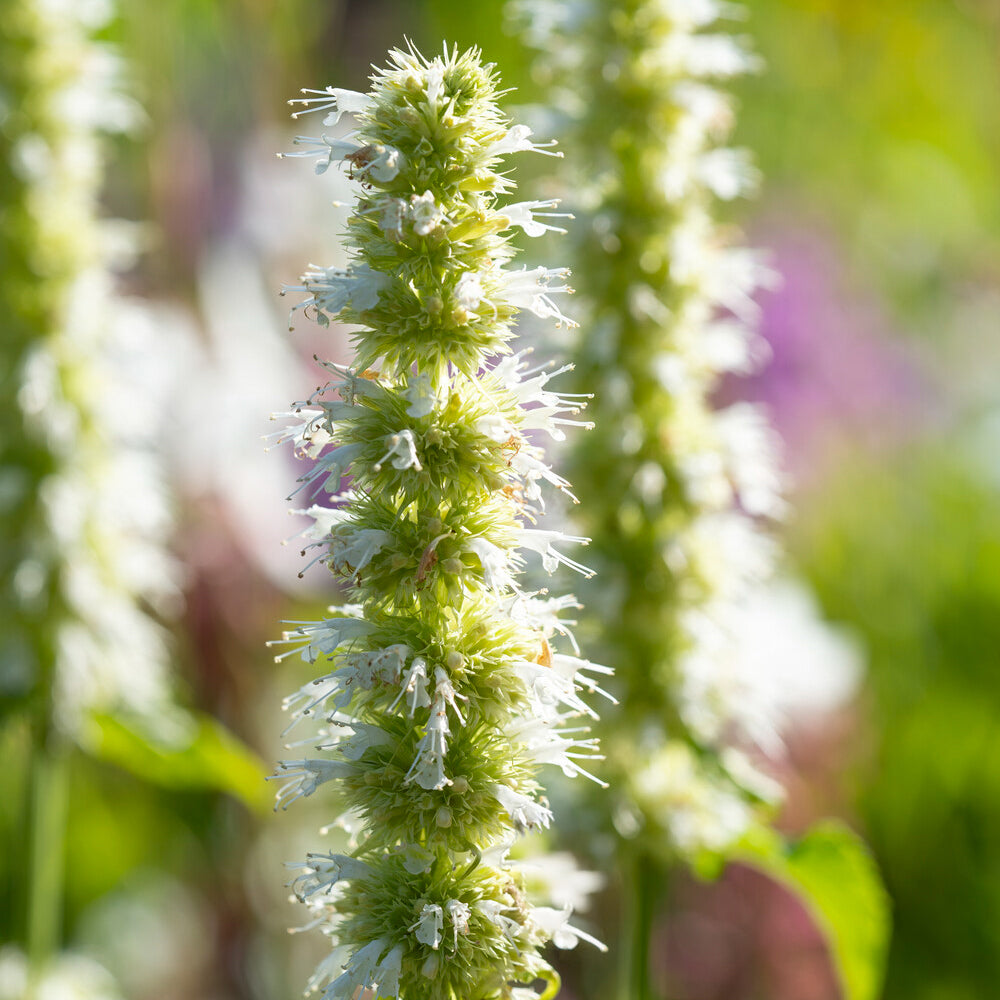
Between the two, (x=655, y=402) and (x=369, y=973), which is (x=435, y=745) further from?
(x=655, y=402)

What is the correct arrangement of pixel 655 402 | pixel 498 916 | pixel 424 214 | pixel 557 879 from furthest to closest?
pixel 655 402
pixel 557 879
pixel 498 916
pixel 424 214

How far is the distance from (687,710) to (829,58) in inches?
193

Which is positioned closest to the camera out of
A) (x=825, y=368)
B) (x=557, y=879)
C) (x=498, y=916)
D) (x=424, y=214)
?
(x=424, y=214)

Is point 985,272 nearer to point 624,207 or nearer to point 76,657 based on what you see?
point 624,207

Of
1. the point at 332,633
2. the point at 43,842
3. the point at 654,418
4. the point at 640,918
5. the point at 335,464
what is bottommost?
the point at 640,918

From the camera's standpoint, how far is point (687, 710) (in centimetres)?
209

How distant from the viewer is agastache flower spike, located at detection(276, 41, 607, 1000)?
127cm

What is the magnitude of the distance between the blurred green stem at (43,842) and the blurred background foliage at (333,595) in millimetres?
142

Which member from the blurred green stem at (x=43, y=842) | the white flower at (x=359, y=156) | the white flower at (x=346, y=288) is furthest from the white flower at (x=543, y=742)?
the blurred green stem at (x=43, y=842)

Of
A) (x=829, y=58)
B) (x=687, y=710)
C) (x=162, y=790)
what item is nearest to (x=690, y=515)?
(x=687, y=710)

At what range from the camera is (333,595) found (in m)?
3.65

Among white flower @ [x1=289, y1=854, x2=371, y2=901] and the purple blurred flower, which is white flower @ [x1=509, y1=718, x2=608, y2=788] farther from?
the purple blurred flower

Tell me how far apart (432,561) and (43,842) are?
1.54 metres

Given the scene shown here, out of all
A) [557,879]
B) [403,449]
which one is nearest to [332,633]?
[403,449]
